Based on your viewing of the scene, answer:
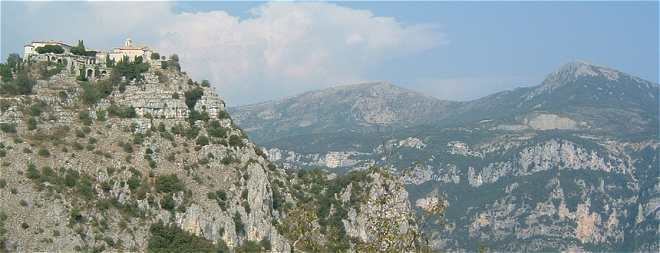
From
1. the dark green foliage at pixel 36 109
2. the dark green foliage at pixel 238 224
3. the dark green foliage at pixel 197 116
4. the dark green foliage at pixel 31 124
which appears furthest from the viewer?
the dark green foliage at pixel 197 116

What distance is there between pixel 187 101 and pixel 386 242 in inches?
2870

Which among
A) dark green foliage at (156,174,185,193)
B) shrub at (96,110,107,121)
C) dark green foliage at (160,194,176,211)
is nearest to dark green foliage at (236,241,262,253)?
dark green foliage at (160,194,176,211)

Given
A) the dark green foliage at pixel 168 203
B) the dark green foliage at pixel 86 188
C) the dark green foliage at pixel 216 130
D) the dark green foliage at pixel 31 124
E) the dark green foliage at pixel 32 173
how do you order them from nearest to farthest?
the dark green foliage at pixel 32 173, the dark green foliage at pixel 86 188, the dark green foliage at pixel 168 203, the dark green foliage at pixel 31 124, the dark green foliage at pixel 216 130

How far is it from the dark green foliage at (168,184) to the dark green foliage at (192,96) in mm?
15328

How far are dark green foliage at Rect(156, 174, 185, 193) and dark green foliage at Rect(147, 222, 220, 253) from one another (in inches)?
187

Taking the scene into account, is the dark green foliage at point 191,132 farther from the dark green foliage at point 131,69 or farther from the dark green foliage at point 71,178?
the dark green foliage at point 71,178

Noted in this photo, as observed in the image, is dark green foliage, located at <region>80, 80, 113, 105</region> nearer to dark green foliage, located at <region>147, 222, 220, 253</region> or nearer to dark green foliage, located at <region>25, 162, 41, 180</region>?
dark green foliage, located at <region>25, 162, 41, 180</region>

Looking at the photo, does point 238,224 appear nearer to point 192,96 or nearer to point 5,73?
point 192,96

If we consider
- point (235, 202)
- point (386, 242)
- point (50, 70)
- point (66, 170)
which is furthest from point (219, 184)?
point (386, 242)

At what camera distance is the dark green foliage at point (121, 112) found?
347 ft

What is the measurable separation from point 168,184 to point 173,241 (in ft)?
24.1

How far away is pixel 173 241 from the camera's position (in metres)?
93.8

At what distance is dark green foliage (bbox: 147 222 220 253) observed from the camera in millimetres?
92062

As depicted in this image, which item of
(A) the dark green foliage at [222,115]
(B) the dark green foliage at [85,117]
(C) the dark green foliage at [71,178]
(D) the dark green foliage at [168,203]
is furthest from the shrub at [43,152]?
(A) the dark green foliage at [222,115]
